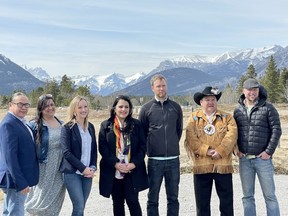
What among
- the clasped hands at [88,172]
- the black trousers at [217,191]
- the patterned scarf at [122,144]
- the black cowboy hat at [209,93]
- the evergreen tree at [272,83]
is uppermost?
the evergreen tree at [272,83]

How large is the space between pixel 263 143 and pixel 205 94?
42.8 inches

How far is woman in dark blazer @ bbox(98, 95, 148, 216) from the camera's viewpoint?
17.5ft

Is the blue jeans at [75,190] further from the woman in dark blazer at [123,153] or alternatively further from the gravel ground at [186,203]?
the gravel ground at [186,203]

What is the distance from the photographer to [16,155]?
4.61m

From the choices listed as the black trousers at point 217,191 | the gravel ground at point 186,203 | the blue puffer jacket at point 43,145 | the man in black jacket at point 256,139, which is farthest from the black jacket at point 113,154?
the gravel ground at point 186,203

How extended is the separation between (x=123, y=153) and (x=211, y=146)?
129cm

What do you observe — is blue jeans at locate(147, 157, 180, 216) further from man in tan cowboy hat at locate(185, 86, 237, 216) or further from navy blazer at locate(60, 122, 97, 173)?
navy blazer at locate(60, 122, 97, 173)

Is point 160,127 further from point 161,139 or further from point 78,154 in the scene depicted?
point 78,154

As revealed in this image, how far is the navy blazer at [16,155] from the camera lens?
4574 millimetres

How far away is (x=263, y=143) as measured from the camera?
18.0 ft

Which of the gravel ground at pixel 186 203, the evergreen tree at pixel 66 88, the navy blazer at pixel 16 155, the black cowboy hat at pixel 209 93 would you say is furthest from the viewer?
the evergreen tree at pixel 66 88

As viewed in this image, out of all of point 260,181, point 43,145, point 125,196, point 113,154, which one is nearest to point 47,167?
point 43,145

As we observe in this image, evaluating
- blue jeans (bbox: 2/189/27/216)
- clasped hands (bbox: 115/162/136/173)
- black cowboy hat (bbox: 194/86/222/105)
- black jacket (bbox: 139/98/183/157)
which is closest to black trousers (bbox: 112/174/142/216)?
clasped hands (bbox: 115/162/136/173)

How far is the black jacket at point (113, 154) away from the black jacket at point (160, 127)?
8.8 inches
